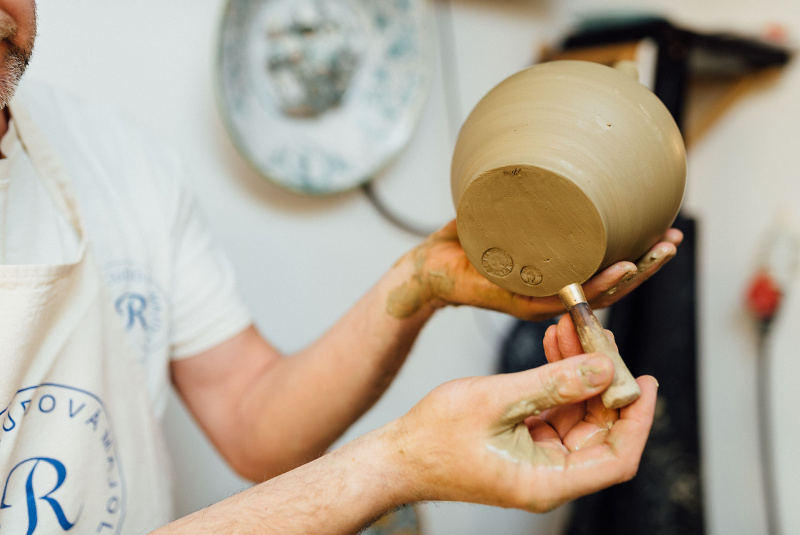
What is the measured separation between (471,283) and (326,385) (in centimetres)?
27

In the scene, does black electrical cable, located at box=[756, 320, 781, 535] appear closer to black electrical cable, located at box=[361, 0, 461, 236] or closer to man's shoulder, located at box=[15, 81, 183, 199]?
black electrical cable, located at box=[361, 0, 461, 236]

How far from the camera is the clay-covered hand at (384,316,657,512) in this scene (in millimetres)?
480

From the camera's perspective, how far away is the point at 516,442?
19.9 inches

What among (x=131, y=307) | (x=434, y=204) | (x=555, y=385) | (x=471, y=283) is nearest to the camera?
(x=555, y=385)

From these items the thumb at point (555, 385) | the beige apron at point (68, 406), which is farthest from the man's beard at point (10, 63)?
the thumb at point (555, 385)

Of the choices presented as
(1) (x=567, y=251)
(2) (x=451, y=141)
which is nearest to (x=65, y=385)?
Result: (1) (x=567, y=251)

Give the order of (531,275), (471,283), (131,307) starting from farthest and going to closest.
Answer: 1. (131,307)
2. (471,283)
3. (531,275)

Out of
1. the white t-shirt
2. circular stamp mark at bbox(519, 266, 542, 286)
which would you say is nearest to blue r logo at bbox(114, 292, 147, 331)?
the white t-shirt

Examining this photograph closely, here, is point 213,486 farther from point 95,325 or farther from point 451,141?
point 451,141

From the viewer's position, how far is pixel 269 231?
1308 millimetres

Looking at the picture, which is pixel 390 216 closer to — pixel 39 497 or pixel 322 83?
pixel 322 83

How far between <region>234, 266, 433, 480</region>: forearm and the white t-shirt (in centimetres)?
12

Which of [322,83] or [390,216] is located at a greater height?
[322,83]

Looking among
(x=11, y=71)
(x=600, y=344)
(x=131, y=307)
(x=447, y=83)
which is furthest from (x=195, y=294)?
(x=447, y=83)
